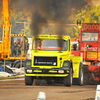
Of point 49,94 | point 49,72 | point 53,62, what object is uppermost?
point 53,62

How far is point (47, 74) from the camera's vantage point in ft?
52.2

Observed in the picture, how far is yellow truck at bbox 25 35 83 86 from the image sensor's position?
52.4ft

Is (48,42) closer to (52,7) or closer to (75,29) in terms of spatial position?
(52,7)

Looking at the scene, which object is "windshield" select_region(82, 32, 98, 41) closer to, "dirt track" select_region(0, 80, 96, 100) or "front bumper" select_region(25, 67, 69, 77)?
"front bumper" select_region(25, 67, 69, 77)

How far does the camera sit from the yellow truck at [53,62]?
15961 millimetres

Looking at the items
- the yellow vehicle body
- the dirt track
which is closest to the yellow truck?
the dirt track

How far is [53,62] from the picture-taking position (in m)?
16.2

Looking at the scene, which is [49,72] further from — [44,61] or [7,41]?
[7,41]

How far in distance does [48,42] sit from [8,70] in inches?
438

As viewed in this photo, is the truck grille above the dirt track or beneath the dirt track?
above

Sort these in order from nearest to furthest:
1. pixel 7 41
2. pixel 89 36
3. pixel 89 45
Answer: pixel 89 45
pixel 89 36
pixel 7 41

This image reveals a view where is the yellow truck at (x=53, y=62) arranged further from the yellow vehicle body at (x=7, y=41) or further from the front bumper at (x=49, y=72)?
the yellow vehicle body at (x=7, y=41)

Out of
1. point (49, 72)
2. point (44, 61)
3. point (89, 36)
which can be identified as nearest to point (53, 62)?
point (44, 61)

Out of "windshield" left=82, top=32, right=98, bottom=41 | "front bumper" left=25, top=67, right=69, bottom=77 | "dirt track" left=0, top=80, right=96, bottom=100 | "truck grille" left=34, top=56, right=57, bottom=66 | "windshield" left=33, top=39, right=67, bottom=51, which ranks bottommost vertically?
"dirt track" left=0, top=80, right=96, bottom=100
